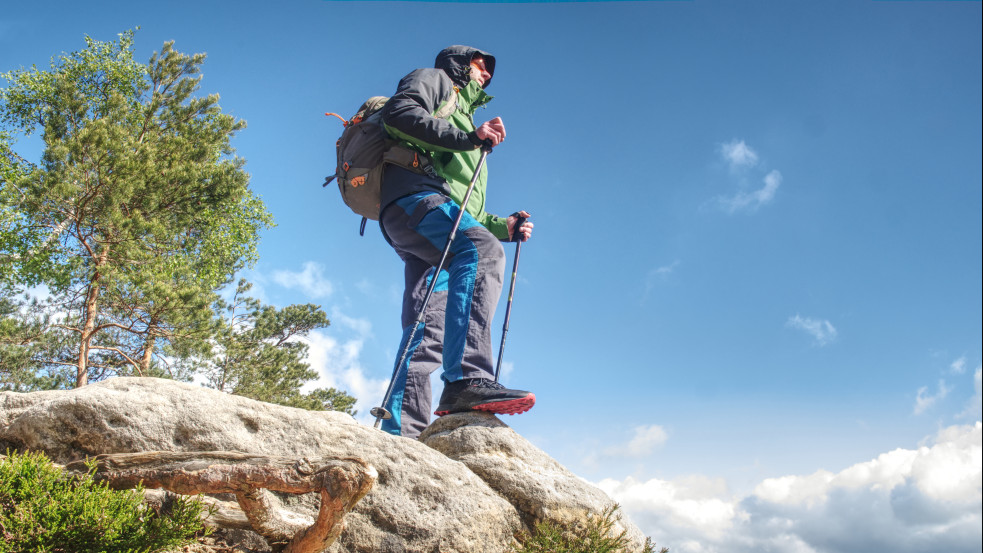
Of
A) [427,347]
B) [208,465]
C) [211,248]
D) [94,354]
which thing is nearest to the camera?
[208,465]

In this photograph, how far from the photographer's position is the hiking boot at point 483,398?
3957mm

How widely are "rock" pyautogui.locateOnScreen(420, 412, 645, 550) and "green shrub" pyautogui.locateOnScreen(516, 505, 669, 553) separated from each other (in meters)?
0.05

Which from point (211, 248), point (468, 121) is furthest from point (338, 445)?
point (211, 248)

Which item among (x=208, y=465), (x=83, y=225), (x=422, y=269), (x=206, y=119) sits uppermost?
(x=206, y=119)

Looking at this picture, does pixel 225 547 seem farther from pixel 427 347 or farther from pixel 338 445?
pixel 427 347

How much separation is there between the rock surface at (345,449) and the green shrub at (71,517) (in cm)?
40

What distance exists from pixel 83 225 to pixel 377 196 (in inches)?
504

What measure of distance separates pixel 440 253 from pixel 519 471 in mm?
1602

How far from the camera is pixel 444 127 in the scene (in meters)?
4.26

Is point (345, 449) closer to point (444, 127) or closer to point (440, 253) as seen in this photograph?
point (440, 253)

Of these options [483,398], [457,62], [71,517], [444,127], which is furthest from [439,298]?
[71,517]

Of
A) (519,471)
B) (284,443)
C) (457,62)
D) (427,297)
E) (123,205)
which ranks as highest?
(123,205)

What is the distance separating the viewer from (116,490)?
2781mm

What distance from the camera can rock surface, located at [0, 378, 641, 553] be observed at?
3123mm
